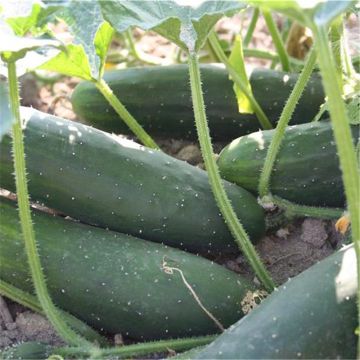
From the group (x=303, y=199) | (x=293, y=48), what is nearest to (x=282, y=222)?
(x=303, y=199)

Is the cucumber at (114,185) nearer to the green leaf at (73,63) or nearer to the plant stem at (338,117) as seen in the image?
the green leaf at (73,63)

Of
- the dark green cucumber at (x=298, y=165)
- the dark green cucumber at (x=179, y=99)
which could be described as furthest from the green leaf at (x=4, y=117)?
the dark green cucumber at (x=179, y=99)

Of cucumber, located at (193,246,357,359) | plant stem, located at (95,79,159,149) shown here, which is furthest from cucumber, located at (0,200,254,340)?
plant stem, located at (95,79,159,149)

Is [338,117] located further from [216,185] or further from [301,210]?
[301,210]

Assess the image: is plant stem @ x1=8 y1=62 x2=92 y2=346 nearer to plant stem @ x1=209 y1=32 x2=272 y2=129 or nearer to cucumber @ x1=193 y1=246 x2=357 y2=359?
cucumber @ x1=193 y1=246 x2=357 y2=359

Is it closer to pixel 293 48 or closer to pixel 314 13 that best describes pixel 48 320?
pixel 314 13

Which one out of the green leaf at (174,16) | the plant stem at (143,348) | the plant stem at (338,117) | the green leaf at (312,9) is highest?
the green leaf at (174,16)

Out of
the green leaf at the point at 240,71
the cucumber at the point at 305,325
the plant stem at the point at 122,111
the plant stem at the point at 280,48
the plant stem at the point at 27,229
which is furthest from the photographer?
the plant stem at the point at 280,48
